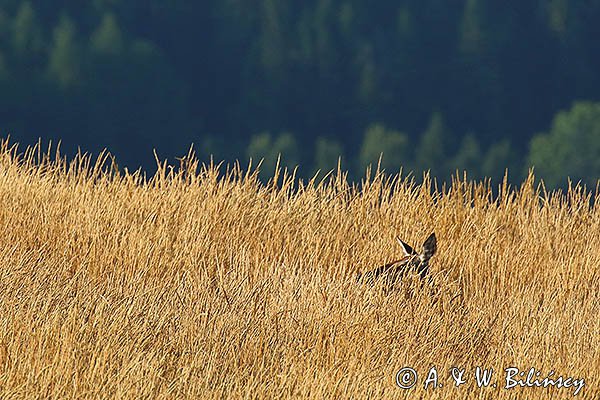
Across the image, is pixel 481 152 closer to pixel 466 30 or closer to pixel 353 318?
pixel 466 30

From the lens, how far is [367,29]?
50.5 m

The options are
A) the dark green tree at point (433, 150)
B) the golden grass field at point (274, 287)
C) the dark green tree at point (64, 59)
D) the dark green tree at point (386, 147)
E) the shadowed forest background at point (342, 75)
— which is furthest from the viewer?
the shadowed forest background at point (342, 75)

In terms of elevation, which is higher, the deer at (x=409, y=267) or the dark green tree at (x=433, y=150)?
the dark green tree at (x=433, y=150)

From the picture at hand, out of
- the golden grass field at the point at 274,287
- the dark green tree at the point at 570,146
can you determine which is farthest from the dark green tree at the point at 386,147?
the golden grass field at the point at 274,287

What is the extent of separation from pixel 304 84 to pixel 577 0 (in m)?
14.1

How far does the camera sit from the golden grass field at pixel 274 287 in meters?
3.19

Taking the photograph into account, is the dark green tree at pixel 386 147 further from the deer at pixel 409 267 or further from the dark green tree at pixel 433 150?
the deer at pixel 409 267

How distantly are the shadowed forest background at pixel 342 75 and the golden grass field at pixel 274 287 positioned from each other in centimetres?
3947

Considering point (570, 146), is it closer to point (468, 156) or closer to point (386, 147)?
point (468, 156)

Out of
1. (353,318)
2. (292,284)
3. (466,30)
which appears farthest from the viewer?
(466,30)

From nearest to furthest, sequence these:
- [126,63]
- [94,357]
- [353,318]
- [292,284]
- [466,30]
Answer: [94,357]
[353,318]
[292,284]
[126,63]
[466,30]

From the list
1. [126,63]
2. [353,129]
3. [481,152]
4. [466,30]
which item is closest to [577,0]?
[466,30]

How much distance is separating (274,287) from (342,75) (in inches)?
1807

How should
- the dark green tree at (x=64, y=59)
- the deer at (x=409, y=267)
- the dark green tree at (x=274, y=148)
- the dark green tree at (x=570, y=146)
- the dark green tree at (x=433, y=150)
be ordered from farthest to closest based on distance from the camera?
the dark green tree at (x=570, y=146)
the dark green tree at (x=433, y=150)
the dark green tree at (x=64, y=59)
the dark green tree at (x=274, y=148)
the deer at (x=409, y=267)
